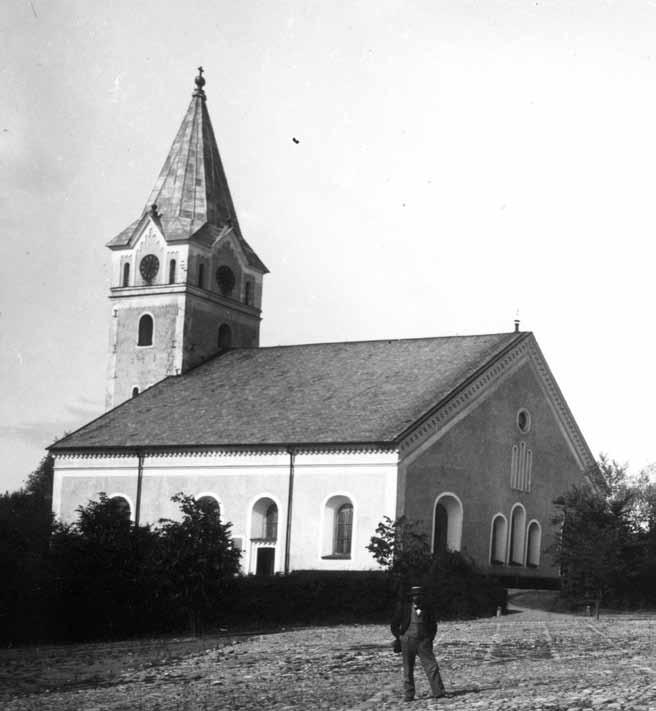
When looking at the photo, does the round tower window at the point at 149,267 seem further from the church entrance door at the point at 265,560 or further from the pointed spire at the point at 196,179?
the church entrance door at the point at 265,560

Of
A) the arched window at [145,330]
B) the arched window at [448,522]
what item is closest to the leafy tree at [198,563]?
the arched window at [448,522]

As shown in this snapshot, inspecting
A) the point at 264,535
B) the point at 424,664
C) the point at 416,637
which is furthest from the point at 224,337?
the point at 424,664

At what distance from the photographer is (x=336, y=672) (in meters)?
24.9

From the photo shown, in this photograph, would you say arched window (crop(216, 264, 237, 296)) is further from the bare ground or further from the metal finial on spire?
the bare ground

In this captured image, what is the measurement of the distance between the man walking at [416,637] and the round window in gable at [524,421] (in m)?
36.2

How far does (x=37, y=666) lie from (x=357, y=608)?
1519 cm

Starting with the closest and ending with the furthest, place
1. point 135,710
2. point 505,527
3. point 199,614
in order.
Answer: point 135,710 → point 199,614 → point 505,527

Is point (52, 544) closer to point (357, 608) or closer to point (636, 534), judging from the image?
point (357, 608)

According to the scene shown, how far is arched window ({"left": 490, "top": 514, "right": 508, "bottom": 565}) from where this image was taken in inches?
2126

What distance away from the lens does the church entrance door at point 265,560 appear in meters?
52.2

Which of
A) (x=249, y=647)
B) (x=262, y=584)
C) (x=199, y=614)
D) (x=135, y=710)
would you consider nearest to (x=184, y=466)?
(x=262, y=584)

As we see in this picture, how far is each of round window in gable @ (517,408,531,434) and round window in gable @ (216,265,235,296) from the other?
19.6 meters

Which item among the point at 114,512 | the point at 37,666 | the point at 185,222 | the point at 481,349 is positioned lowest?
the point at 37,666

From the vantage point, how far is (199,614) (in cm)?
3825
